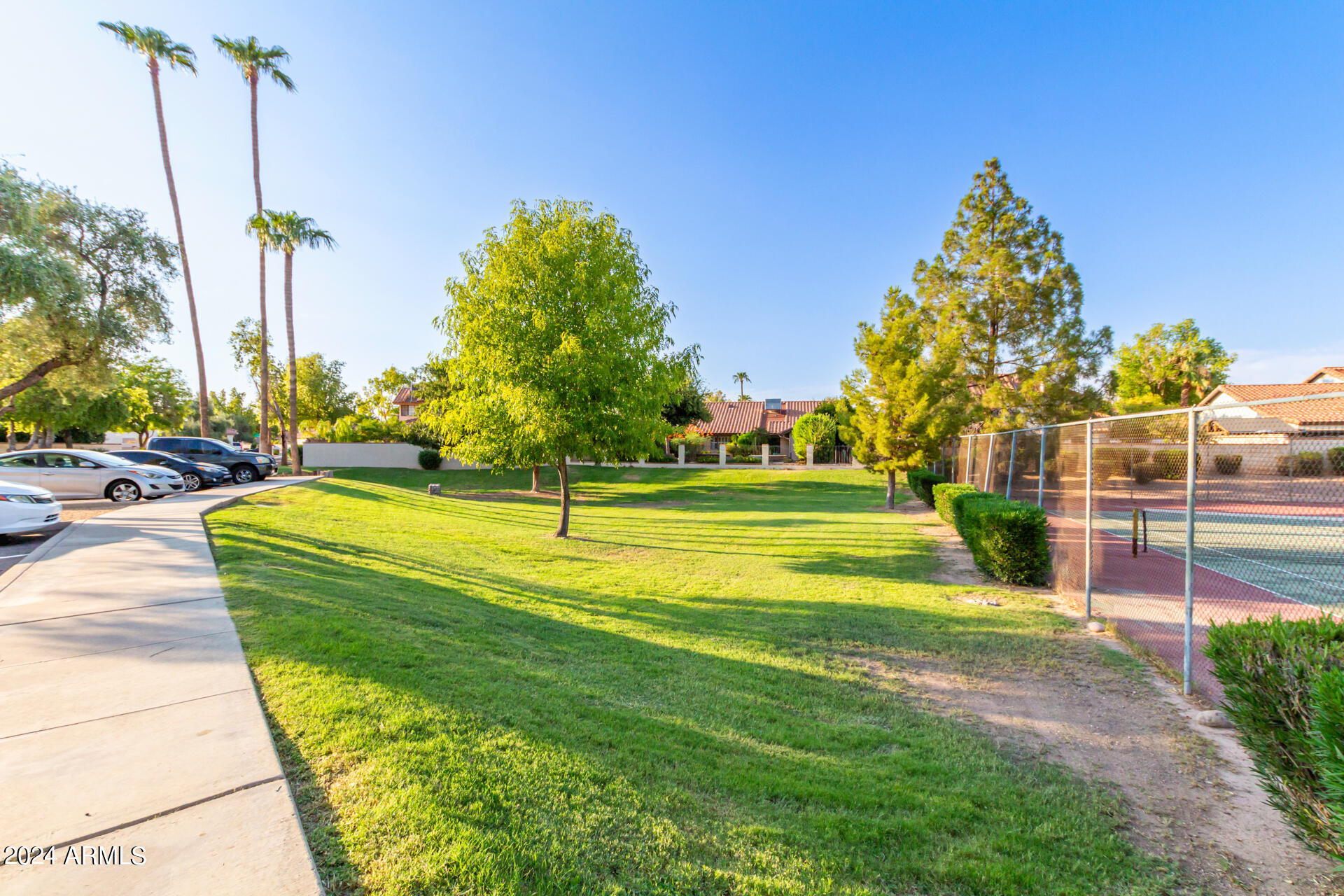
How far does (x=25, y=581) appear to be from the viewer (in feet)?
21.5

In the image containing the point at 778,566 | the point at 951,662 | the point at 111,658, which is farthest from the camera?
the point at 778,566

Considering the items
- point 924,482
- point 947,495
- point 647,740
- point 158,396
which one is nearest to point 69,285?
point 647,740

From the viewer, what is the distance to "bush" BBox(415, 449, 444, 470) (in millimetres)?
35875

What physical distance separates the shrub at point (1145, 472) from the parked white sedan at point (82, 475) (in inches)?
842

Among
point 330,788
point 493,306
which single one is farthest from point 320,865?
point 493,306

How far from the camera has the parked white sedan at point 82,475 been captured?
46.2 ft

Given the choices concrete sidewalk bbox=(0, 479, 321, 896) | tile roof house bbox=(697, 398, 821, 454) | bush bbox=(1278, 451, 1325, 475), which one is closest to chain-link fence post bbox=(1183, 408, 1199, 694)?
bush bbox=(1278, 451, 1325, 475)

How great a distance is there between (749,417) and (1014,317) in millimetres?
32265

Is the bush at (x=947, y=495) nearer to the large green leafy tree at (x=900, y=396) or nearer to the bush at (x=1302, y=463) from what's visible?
the large green leafy tree at (x=900, y=396)

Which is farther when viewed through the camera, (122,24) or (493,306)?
(122,24)

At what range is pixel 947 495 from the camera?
15.5 m

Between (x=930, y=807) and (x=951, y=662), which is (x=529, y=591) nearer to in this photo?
(x=951, y=662)

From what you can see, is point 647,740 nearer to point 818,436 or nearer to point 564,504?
point 564,504

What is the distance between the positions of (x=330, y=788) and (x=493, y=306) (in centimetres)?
1100
